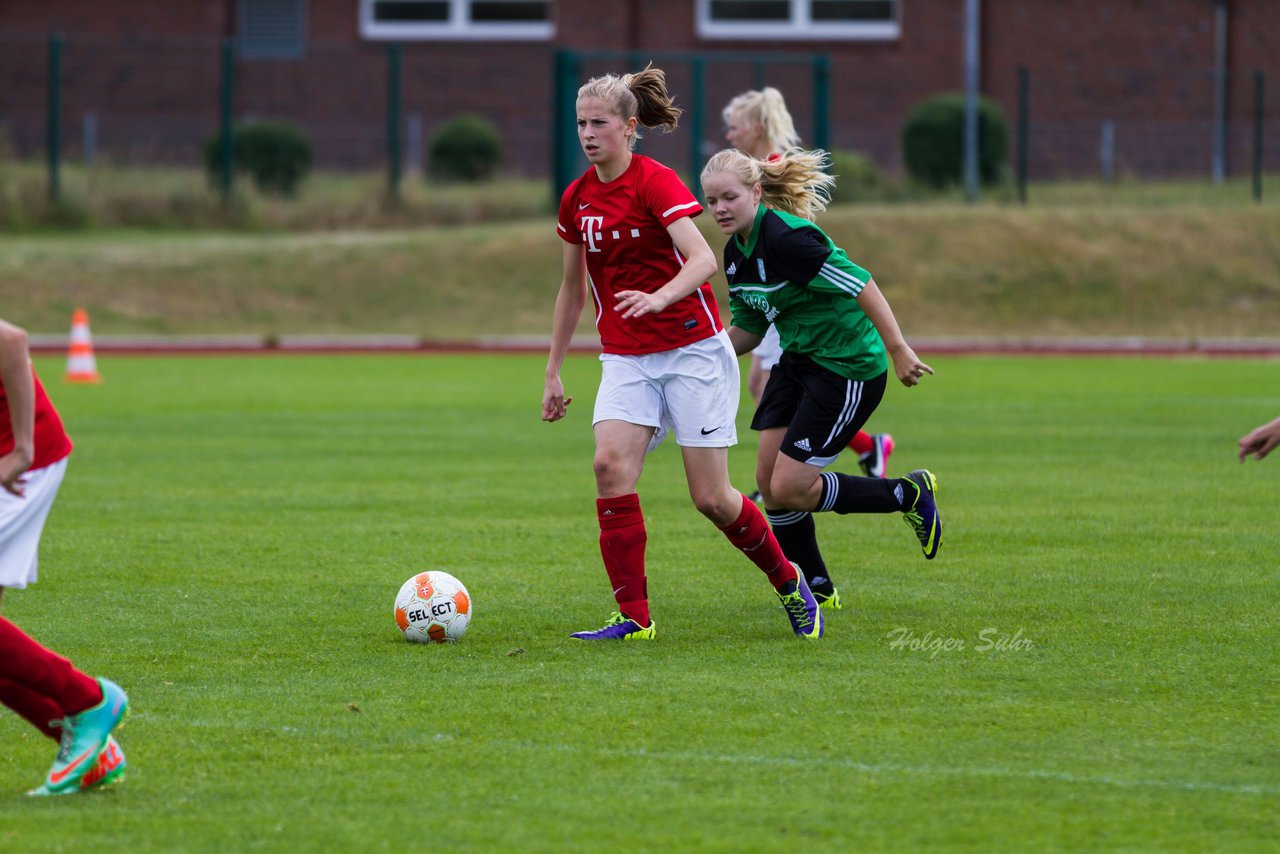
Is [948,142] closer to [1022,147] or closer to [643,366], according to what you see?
[1022,147]

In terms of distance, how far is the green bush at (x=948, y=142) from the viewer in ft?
105

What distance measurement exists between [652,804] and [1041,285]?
23.5m

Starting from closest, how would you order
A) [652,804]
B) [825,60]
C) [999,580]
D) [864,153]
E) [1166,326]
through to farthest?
[652,804] → [999,580] → [1166,326] → [825,60] → [864,153]

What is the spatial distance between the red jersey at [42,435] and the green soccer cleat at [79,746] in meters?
0.67

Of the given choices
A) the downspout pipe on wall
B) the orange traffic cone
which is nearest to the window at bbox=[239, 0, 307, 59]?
the downspout pipe on wall

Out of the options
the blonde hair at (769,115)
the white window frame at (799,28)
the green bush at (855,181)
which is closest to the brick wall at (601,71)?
the white window frame at (799,28)

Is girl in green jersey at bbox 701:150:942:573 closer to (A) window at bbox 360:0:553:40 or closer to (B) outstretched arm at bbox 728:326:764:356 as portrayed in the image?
(B) outstretched arm at bbox 728:326:764:356

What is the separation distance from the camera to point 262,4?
37.5 metres

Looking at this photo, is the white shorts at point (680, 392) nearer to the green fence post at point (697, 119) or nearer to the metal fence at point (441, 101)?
the green fence post at point (697, 119)

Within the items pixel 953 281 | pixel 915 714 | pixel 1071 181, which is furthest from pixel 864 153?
pixel 915 714

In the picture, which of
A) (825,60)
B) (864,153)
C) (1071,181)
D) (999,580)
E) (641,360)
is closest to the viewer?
(641,360)

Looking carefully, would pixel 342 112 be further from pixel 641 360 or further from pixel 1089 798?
pixel 1089 798

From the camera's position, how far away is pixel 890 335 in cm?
699

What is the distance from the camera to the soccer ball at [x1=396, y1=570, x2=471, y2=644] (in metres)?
6.88
